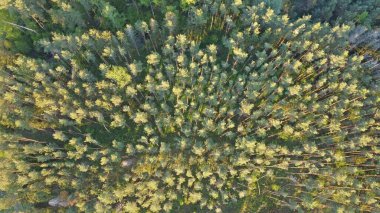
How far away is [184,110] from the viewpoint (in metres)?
62.3

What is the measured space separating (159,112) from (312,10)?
1388 inches

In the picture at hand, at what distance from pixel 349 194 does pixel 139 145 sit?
34.5 m

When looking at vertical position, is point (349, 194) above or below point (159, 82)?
below

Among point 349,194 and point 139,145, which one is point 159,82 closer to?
point 139,145

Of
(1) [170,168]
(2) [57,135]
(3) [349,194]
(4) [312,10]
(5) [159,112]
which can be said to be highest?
(4) [312,10]

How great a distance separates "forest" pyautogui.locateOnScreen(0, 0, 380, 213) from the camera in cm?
5856

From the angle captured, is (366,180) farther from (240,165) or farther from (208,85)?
(208,85)

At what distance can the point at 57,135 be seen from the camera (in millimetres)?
57219

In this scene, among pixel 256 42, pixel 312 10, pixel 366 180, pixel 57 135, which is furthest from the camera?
pixel 312 10

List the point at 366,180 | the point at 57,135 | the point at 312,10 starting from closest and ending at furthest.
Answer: the point at 57,135 → the point at 366,180 → the point at 312,10

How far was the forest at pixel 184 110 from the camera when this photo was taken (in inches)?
2306

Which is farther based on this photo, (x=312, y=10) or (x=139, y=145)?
(x=312, y=10)

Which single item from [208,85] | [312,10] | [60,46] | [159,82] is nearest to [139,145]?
[159,82]

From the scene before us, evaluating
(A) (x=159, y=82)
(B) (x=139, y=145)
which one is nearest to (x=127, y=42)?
(A) (x=159, y=82)
